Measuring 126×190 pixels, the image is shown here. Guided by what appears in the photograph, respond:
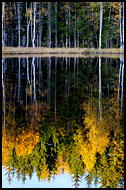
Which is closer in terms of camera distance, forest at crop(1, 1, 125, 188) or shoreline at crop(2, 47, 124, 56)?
forest at crop(1, 1, 125, 188)

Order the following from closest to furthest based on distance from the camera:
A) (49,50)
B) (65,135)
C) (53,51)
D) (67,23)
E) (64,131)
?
(65,135)
(64,131)
(49,50)
(53,51)
(67,23)

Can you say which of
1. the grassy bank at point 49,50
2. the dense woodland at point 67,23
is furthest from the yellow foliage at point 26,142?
the dense woodland at point 67,23

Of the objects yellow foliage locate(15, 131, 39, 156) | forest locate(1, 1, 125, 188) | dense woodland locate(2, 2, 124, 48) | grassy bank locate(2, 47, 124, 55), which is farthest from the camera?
dense woodland locate(2, 2, 124, 48)

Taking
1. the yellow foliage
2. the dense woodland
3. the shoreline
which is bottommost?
the yellow foliage

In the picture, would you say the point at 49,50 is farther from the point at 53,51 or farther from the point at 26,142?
the point at 26,142

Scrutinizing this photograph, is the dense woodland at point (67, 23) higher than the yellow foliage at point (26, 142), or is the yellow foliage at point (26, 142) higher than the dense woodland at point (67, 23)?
the dense woodland at point (67, 23)

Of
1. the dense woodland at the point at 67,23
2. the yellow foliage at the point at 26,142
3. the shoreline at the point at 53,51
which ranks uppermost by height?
the dense woodland at the point at 67,23

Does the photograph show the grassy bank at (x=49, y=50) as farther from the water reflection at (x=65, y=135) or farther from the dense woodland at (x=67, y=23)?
the water reflection at (x=65, y=135)

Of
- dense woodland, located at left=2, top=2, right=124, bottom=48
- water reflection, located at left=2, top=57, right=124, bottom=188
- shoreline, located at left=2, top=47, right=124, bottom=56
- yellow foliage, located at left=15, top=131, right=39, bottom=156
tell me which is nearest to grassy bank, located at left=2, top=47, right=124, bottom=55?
shoreline, located at left=2, top=47, right=124, bottom=56

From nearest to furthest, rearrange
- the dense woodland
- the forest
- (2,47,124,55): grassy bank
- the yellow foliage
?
1. the forest
2. the yellow foliage
3. (2,47,124,55): grassy bank
4. the dense woodland

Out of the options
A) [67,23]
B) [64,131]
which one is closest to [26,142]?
[64,131]

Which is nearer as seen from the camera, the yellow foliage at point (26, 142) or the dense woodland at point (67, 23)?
the yellow foliage at point (26, 142)

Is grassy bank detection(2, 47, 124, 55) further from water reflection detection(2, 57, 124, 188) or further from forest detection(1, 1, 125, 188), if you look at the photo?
water reflection detection(2, 57, 124, 188)

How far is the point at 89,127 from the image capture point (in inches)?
A: 297
